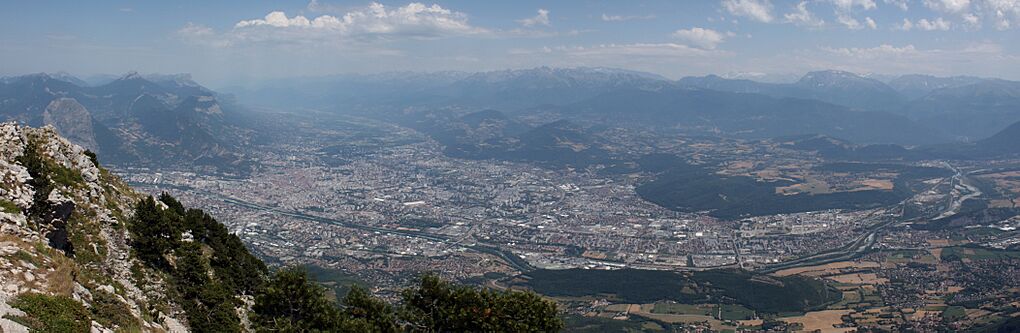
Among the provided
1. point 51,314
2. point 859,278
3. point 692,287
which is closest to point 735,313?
point 692,287

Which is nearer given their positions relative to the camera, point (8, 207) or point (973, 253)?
point (8, 207)

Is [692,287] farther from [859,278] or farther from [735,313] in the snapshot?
[859,278]

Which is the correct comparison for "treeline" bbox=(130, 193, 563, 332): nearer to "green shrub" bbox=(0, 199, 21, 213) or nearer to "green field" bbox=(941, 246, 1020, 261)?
"green shrub" bbox=(0, 199, 21, 213)

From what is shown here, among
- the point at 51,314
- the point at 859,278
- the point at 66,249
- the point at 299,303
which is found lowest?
the point at 859,278

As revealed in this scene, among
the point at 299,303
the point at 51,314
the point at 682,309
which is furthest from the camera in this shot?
the point at 682,309

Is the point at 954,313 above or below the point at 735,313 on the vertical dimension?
above

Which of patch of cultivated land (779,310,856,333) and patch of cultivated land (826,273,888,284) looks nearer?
patch of cultivated land (779,310,856,333)

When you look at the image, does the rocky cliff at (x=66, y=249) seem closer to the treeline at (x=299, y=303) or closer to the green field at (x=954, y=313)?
the treeline at (x=299, y=303)

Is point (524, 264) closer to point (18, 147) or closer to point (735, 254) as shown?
point (735, 254)

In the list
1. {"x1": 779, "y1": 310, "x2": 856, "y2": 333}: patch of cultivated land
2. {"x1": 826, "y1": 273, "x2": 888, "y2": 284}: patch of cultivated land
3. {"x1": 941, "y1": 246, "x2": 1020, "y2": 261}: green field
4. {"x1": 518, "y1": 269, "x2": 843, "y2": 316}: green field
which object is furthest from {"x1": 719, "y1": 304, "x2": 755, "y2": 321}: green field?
{"x1": 941, "y1": 246, "x2": 1020, "y2": 261}: green field
